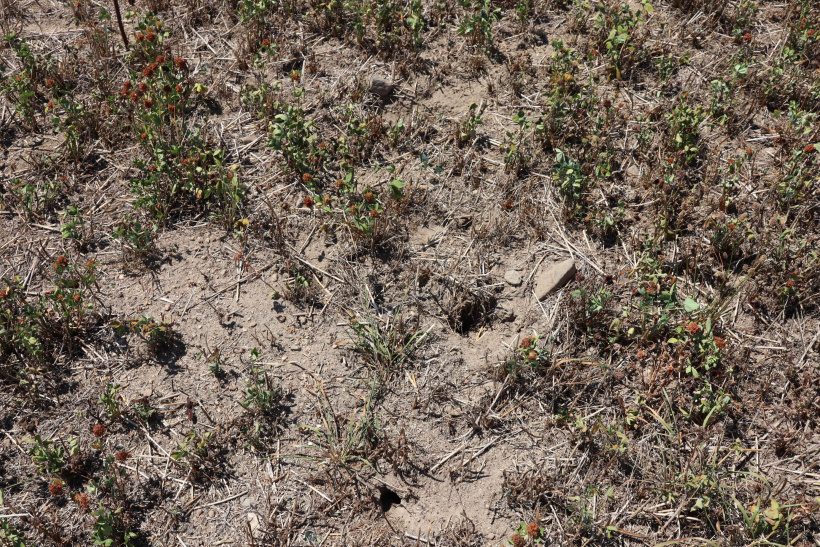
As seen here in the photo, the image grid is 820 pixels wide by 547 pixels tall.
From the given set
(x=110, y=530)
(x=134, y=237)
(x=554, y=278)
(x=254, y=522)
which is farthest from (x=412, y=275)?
(x=110, y=530)

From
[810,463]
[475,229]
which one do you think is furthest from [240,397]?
[810,463]

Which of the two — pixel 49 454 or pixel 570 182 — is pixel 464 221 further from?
pixel 49 454

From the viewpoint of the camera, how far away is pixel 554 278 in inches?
167

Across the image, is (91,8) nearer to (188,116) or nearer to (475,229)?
(188,116)

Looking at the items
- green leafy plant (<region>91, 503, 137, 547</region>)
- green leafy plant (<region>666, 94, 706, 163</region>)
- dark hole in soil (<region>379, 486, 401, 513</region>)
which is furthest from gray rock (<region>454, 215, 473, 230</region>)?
green leafy plant (<region>91, 503, 137, 547</region>)

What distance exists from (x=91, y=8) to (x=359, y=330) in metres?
4.49

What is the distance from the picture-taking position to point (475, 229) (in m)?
4.53

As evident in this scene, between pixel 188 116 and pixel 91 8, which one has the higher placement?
pixel 91 8

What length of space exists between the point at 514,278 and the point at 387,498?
169 centimetres

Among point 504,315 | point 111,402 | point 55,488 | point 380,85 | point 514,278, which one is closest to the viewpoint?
point 55,488

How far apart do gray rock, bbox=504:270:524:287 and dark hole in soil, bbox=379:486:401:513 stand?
1.62 meters

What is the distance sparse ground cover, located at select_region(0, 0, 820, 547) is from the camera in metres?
3.57

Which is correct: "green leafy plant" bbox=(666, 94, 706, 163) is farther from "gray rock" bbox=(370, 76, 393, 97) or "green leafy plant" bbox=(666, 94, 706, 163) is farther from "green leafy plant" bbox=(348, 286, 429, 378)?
"green leafy plant" bbox=(348, 286, 429, 378)

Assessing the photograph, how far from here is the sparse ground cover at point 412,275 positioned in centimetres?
357
